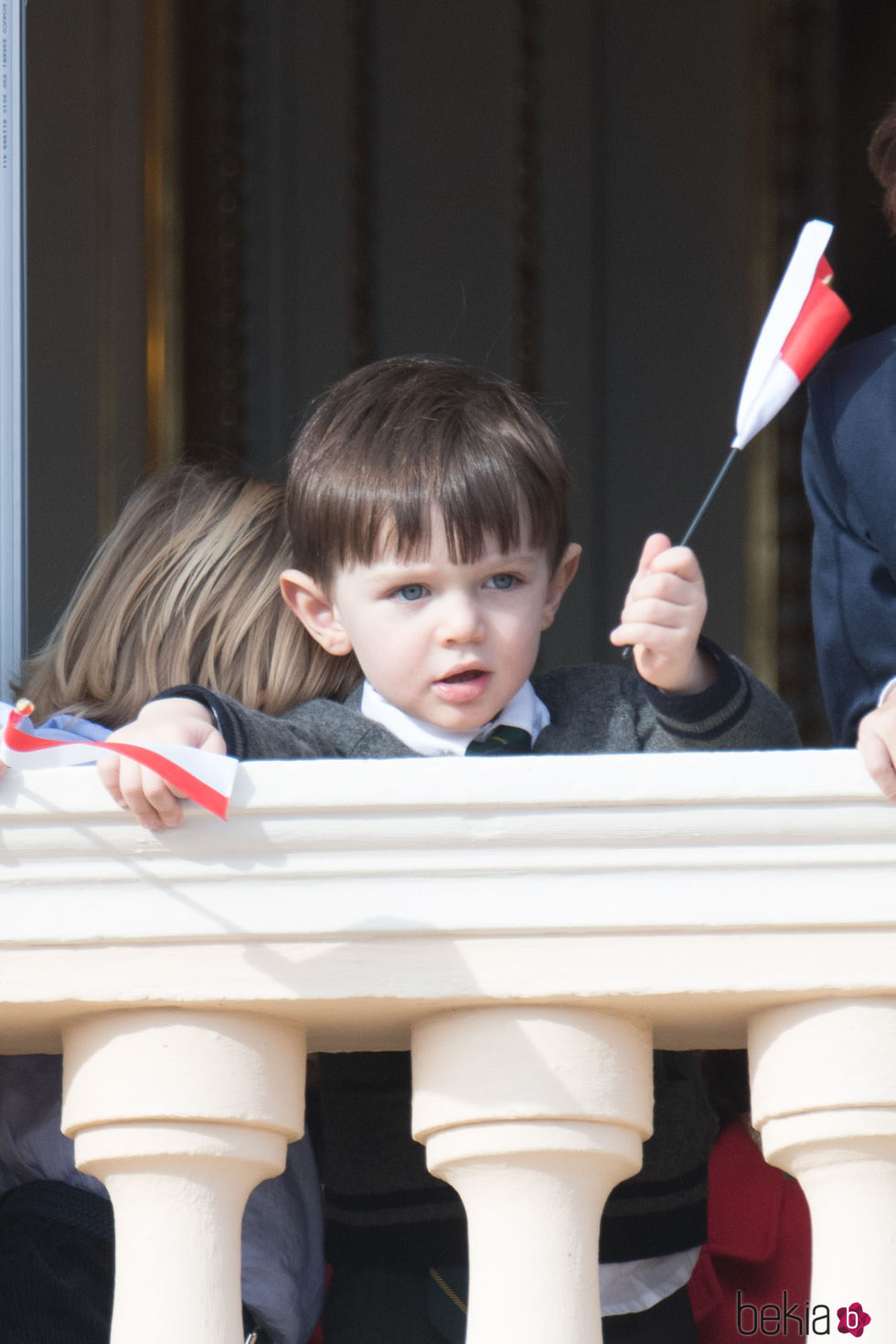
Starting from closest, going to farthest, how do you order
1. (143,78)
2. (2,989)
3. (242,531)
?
(2,989) < (242,531) < (143,78)

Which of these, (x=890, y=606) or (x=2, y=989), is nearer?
(x=2, y=989)

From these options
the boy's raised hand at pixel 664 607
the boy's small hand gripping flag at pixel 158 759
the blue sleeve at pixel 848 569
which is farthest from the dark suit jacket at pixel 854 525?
the boy's small hand gripping flag at pixel 158 759

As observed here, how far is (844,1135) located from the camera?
831mm

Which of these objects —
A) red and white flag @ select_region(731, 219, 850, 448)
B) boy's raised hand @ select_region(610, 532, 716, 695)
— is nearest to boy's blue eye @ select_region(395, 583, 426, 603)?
boy's raised hand @ select_region(610, 532, 716, 695)

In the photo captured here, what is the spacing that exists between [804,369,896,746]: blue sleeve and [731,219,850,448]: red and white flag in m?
0.26

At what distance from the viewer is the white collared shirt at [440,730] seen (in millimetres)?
1328

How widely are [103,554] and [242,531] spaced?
0.15 m

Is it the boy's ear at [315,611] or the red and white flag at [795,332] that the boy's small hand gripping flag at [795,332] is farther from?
the boy's ear at [315,611]

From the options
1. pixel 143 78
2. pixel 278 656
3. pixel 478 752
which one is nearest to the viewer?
pixel 478 752

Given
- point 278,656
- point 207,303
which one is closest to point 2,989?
point 278,656

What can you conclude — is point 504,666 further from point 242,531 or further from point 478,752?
point 242,531

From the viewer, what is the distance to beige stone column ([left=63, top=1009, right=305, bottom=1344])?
0.85 metres

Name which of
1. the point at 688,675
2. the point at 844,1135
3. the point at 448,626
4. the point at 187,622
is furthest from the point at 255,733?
the point at 844,1135

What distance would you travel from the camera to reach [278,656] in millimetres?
1504
